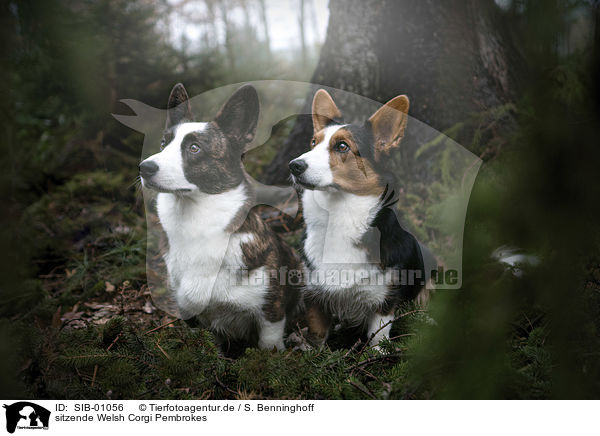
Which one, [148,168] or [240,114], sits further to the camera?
[240,114]

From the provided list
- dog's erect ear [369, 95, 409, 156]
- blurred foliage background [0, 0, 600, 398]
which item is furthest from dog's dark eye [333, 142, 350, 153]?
blurred foliage background [0, 0, 600, 398]

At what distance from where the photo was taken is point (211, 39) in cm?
235

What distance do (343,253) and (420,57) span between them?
1.05 metres

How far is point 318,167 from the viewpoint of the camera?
5.24 ft

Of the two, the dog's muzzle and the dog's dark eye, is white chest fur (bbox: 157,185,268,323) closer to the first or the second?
the dog's muzzle

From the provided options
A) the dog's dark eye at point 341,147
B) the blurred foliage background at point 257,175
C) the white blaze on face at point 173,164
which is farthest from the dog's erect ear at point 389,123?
the white blaze on face at point 173,164

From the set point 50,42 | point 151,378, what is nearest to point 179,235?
point 151,378

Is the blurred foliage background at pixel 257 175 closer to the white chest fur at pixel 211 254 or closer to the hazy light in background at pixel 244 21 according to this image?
the hazy light in background at pixel 244 21

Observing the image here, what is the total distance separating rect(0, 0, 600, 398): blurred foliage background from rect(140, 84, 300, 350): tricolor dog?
18 cm

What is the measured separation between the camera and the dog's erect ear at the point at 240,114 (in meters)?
1.70

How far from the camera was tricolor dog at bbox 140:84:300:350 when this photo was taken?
1.71m

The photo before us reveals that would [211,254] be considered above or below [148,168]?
below

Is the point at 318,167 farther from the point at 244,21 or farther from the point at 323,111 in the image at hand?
the point at 244,21
